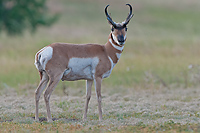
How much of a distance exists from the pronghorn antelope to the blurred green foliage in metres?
19.1


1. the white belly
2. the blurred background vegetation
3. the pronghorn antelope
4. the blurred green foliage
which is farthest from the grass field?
the blurred green foliage

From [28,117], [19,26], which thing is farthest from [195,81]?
[19,26]

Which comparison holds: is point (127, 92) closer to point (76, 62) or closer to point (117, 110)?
point (117, 110)

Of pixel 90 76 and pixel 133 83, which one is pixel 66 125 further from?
pixel 133 83

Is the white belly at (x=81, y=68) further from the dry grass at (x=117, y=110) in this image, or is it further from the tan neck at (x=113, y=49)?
the dry grass at (x=117, y=110)

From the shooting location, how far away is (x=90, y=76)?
936 centimetres

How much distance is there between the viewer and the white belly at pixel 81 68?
911 centimetres

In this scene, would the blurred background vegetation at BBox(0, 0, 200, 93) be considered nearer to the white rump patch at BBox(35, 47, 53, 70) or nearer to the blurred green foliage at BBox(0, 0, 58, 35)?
the blurred green foliage at BBox(0, 0, 58, 35)

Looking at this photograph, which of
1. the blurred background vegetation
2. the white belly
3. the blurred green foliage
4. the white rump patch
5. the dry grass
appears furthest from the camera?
the blurred green foliage

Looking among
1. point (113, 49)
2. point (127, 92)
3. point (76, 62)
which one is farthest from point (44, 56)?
point (127, 92)

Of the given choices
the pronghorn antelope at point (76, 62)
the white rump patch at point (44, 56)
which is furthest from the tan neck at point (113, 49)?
the white rump patch at point (44, 56)

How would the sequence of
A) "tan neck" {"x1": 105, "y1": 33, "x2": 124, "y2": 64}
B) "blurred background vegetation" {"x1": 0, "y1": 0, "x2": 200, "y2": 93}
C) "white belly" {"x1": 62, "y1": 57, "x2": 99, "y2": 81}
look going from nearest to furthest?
"white belly" {"x1": 62, "y1": 57, "x2": 99, "y2": 81}, "tan neck" {"x1": 105, "y1": 33, "x2": 124, "y2": 64}, "blurred background vegetation" {"x1": 0, "y1": 0, "x2": 200, "y2": 93}

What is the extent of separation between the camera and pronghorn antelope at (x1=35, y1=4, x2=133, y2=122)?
29.4ft

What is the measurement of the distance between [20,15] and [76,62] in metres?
19.4
